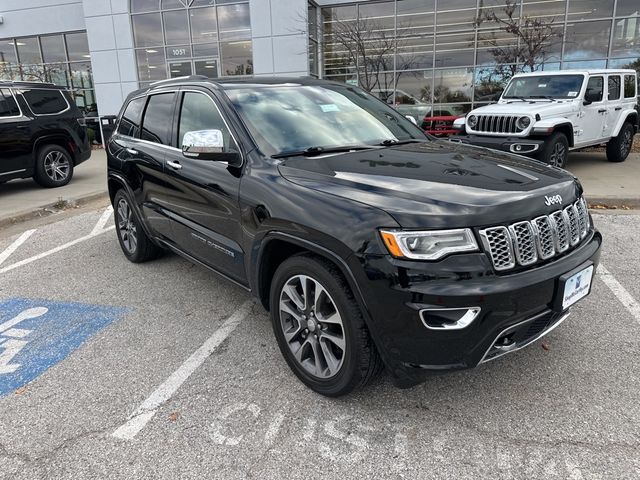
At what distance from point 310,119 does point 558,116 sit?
23.5ft

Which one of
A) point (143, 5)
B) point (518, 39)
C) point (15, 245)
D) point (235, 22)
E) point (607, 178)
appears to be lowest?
point (15, 245)

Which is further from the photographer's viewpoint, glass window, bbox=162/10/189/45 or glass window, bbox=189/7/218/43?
glass window, bbox=162/10/189/45

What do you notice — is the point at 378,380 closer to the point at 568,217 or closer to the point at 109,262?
the point at 568,217

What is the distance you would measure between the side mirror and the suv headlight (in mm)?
1365

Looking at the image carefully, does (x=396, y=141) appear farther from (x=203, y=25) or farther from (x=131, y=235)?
(x=203, y=25)

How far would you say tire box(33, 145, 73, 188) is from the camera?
9.45 meters

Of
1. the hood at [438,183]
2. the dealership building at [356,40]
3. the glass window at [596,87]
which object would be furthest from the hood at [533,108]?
the hood at [438,183]

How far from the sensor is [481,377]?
9.70ft

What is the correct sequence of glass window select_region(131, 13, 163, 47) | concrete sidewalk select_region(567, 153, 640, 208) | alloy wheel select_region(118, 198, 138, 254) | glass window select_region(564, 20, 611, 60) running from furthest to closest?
glass window select_region(131, 13, 163, 47) < glass window select_region(564, 20, 611, 60) < concrete sidewalk select_region(567, 153, 640, 208) < alloy wheel select_region(118, 198, 138, 254)

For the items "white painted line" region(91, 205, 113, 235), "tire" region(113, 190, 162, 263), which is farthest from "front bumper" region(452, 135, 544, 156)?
"white painted line" region(91, 205, 113, 235)

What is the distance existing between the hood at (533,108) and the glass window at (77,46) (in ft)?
56.0

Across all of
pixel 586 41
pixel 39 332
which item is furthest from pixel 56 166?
pixel 586 41

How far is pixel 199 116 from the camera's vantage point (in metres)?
3.71

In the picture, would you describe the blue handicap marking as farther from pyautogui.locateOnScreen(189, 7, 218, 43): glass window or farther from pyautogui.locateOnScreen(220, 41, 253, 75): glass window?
pyautogui.locateOnScreen(189, 7, 218, 43): glass window
